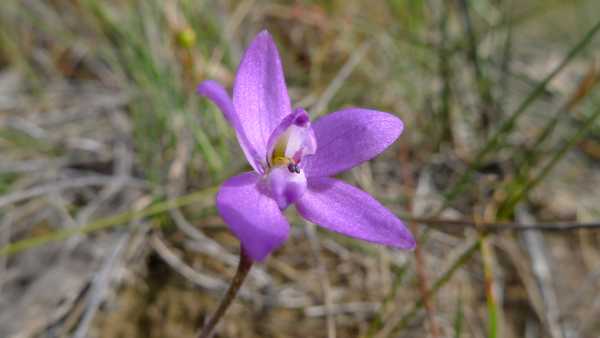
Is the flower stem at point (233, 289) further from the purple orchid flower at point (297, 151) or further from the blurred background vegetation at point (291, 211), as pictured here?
the blurred background vegetation at point (291, 211)

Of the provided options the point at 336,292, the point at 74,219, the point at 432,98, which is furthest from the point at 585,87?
the point at 74,219

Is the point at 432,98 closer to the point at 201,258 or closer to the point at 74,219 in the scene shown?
the point at 201,258

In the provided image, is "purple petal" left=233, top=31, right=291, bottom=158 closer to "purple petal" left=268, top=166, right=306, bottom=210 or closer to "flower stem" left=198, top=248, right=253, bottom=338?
"purple petal" left=268, top=166, right=306, bottom=210

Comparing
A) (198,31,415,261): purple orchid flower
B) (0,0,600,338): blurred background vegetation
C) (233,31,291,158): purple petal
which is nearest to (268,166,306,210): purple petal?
(198,31,415,261): purple orchid flower

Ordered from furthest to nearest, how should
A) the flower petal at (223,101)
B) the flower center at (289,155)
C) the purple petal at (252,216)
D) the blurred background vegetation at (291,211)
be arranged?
the blurred background vegetation at (291,211), the flower center at (289,155), the flower petal at (223,101), the purple petal at (252,216)

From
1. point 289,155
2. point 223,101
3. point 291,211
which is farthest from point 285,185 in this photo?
point 291,211

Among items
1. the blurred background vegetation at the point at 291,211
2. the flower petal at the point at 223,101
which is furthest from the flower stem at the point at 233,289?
the blurred background vegetation at the point at 291,211
